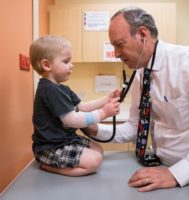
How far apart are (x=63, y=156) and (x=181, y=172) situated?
1.47 ft

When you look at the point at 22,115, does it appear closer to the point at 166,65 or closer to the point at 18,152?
the point at 18,152

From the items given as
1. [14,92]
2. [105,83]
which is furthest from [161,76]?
[105,83]

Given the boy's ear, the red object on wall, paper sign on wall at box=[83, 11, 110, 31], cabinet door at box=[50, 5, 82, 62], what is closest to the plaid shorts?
the boy's ear

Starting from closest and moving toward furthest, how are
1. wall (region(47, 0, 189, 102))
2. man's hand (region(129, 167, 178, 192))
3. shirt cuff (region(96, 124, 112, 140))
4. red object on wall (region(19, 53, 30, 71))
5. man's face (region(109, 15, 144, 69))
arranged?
1. man's hand (region(129, 167, 178, 192))
2. man's face (region(109, 15, 144, 69))
3. shirt cuff (region(96, 124, 112, 140))
4. red object on wall (region(19, 53, 30, 71))
5. wall (region(47, 0, 189, 102))

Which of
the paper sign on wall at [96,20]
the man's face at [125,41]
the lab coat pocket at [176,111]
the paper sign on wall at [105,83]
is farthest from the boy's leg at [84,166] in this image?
the paper sign on wall at [105,83]

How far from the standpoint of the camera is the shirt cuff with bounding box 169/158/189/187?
1022mm

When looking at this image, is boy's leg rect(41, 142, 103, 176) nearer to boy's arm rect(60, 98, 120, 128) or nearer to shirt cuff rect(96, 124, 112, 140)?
boy's arm rect(60, 98, 120, 128)

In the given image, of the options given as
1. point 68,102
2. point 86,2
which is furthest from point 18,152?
point 86,2

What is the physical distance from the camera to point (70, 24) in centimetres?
279

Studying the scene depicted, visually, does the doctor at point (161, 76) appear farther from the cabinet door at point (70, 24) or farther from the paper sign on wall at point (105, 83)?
the paper sign on wall at point (105, 83)

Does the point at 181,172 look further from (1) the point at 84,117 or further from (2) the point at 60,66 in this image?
(2) the point at 60,66

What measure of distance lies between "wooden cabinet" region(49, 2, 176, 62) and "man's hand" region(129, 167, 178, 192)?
6.12ft

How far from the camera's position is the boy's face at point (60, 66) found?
4.04 ft

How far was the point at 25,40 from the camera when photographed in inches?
73.7
